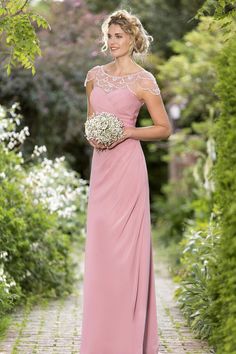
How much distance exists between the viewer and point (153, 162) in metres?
23.3

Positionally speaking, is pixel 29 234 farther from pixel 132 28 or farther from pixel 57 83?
pixel 57 83

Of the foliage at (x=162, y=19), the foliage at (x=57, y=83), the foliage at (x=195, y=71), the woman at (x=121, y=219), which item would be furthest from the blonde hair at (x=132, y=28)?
the foliage at (x=162, y=19)

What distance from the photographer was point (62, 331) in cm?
784

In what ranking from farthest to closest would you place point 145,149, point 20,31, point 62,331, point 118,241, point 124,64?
point 145,149, point 62,331, point 20,31, point 124,64, point 118,241

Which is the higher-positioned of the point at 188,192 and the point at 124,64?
the point at 124,64

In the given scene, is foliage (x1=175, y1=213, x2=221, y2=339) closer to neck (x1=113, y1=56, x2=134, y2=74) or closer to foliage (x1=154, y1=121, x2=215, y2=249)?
neck (x1=113, y1=56, x2=134, y2=74)

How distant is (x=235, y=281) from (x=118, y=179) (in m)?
1.45

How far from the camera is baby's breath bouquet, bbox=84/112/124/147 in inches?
241

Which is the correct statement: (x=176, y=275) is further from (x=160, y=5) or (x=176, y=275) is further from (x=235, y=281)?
(x=160, y=5)

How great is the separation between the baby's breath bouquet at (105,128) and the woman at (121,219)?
6 centimetres

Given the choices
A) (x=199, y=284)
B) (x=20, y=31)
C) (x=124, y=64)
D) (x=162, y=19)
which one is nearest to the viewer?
(x=124, y=64)

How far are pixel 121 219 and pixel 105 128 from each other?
615 millimetres

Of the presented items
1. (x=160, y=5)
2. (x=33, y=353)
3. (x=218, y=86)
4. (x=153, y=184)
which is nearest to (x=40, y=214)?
(x=33, y=353)

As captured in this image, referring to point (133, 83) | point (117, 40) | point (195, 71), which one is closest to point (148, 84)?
point (133, 83)
